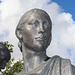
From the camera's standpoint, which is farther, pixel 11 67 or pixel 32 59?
pixel 11 67

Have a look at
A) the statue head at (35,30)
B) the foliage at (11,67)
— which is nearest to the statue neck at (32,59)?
the statue head at (35,30)

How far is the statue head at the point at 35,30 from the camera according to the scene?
13.8 feet

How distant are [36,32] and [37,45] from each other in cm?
25

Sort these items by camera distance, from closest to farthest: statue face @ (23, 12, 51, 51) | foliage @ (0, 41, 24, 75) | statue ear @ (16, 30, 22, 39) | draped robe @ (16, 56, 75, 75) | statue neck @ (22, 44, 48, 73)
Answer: draped robe @ (16, 56, 75, 75), statue face @ (23, 12, 51, 51), statue neck @ (22, 44, 48, 73), statue ear @ (16, 30, 22, 39), foliage @ (0, 41, 24, 75)

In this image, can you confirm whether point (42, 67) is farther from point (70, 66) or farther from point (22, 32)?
point (22, 32)

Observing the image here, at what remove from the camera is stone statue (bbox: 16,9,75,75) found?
13.4ft

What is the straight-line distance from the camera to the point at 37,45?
166 inches

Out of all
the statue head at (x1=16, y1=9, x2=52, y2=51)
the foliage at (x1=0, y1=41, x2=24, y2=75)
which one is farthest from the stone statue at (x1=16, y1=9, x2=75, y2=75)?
the foliage at (x1=0, y1=41, x2=24, y2=75)

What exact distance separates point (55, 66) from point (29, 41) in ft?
2.29

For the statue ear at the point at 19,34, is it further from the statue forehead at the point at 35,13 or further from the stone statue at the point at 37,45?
the statue forehead at the point at 35,13

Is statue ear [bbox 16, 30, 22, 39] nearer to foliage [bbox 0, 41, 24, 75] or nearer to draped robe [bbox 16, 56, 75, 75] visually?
draped robe [bbox 16, 56, 75, 75]

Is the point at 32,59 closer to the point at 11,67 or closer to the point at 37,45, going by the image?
the point at 37,45

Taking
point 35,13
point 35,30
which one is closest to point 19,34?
point 35,30

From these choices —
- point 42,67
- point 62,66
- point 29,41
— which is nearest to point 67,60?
point 62,66
